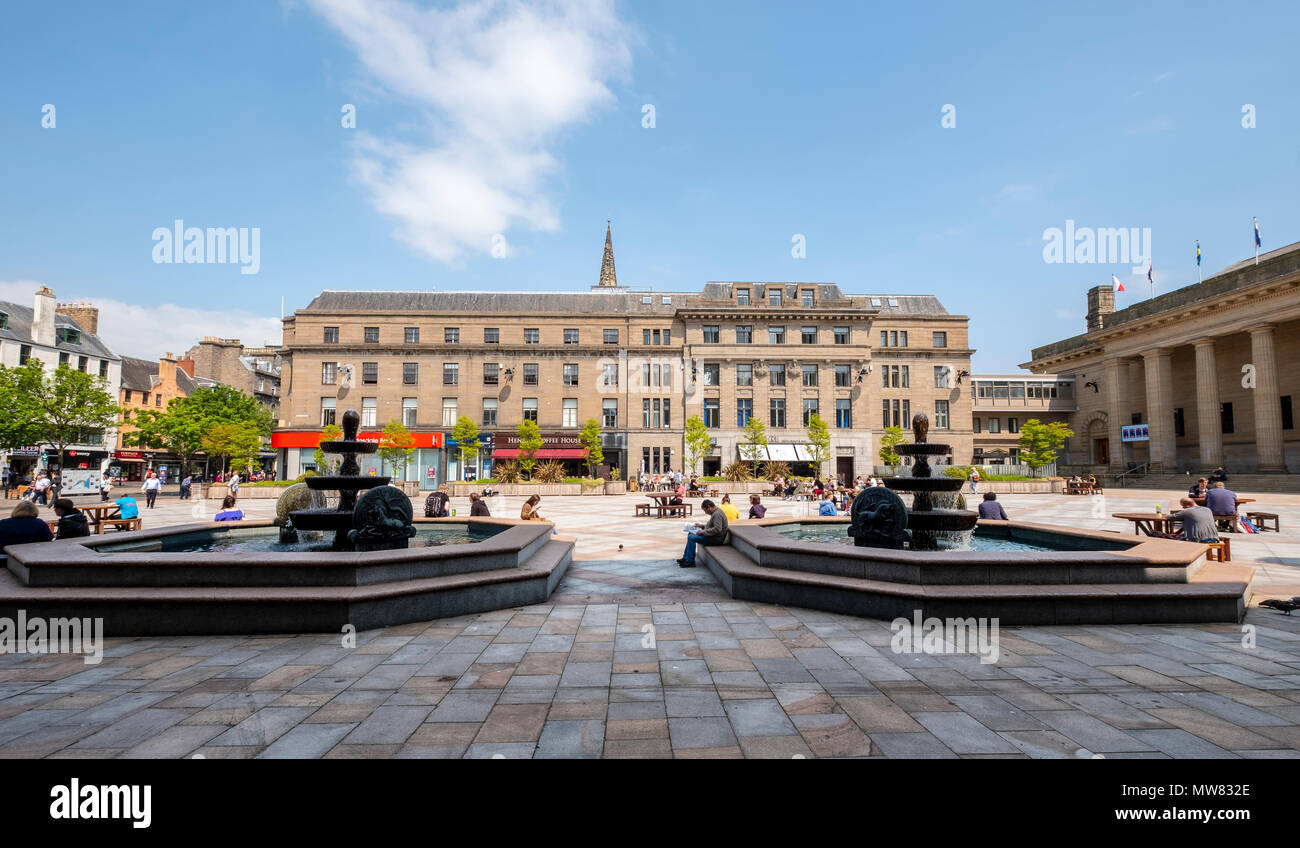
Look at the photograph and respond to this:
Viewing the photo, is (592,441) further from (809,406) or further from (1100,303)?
(1100,303)

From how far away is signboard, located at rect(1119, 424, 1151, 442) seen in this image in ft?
147

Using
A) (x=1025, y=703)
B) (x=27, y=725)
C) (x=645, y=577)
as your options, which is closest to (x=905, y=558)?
(x=1025, y=703)

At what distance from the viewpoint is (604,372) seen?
47.8 metres

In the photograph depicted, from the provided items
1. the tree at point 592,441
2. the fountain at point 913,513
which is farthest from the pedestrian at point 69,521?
the tree at point 592,441

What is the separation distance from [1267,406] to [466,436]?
171 ft

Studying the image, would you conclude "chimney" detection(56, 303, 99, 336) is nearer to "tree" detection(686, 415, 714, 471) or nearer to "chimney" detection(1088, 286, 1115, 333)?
"tree" detection(686, 415, 714, 471)

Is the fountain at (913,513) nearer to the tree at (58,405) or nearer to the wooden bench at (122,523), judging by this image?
the wooden bench at (122,523)

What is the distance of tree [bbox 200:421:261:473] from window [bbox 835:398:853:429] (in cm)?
4549

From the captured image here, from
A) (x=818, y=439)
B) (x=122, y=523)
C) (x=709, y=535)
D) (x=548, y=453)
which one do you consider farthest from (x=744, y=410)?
(x=122, y=523)

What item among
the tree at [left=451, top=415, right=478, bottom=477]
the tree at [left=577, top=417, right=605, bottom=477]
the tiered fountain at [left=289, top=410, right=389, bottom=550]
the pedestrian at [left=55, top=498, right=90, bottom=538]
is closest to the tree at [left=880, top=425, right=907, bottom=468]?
the tree at [left=577, top=417, right=605, bottom=477]

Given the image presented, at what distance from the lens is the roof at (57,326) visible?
4447 centimetres

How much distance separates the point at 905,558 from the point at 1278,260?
150ft

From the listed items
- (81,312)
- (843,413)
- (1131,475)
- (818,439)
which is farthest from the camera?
(81,312)

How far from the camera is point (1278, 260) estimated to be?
34312mm
